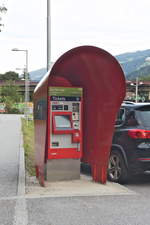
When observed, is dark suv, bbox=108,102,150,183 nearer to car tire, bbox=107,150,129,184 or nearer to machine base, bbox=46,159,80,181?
car tire, bbox=107,150,129,184

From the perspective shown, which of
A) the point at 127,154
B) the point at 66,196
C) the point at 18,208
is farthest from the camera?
the point at 127,154

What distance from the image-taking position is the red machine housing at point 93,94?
6.78m

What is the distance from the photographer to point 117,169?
24.6 ft

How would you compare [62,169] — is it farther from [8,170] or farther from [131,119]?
[8,170]

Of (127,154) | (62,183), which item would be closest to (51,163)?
(62,183)

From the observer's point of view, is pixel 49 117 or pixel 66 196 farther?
pixel 49 117

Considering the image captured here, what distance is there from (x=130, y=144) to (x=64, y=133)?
1.27 metres

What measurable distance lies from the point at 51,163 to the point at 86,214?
200cm

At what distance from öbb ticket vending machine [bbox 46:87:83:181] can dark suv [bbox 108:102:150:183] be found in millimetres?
790

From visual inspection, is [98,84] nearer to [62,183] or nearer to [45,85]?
[45,85]

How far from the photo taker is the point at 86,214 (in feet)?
16.9

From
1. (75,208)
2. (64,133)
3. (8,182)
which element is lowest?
(8,182)

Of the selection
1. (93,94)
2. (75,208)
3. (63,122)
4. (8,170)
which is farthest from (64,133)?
(8,170)

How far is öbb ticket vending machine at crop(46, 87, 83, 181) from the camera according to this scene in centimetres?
701
